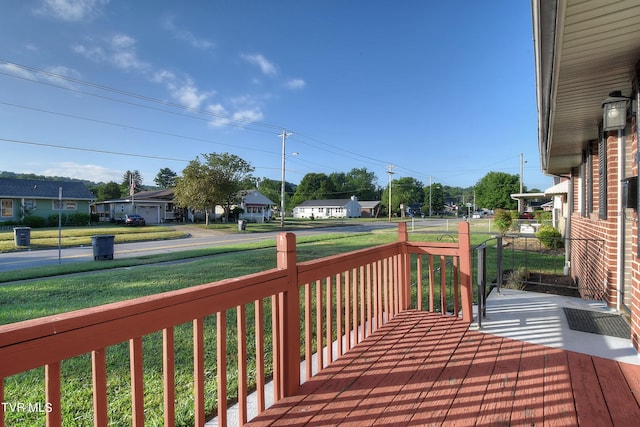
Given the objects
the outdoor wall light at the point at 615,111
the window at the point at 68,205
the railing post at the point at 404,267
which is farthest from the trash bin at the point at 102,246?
the window at the point at 68,205

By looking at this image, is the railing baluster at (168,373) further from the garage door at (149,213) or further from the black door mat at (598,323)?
the garage door at (149,213)

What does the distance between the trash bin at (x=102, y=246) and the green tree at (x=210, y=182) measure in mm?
16289

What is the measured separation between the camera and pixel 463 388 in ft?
7.03

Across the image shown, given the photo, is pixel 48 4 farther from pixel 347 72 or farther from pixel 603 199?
pixel 603 199

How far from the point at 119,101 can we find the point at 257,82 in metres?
10.1

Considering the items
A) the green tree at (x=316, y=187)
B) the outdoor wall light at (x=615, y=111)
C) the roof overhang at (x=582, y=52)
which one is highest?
the green tree at (x=316, y=187)

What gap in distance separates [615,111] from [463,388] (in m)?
2.89

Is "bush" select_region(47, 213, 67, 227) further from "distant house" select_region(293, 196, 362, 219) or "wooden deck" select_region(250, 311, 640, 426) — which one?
"distant house" select_region(293, 196, 362, 219)

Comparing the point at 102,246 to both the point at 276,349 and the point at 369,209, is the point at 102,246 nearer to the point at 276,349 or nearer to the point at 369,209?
the point at 276,349

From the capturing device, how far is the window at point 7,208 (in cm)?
2605

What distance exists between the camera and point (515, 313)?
3828mm

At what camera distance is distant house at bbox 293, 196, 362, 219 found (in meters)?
60.1

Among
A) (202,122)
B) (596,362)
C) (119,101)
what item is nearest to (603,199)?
(596,362)

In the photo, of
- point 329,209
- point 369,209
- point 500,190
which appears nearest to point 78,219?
point 329,209
